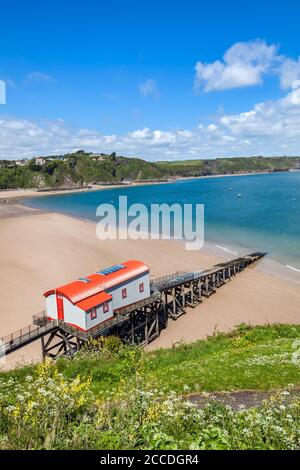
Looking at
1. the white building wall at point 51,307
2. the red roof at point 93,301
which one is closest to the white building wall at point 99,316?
the red roof at point 93,301

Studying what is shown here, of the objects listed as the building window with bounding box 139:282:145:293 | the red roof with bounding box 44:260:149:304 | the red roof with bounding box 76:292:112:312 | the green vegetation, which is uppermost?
the green vegetation

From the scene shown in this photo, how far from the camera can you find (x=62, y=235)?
66.1 metres

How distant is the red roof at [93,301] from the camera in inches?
938

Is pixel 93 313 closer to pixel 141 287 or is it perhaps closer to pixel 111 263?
pixel 141 287

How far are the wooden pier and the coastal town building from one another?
0.55 m

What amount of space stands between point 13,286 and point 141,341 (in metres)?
16.4

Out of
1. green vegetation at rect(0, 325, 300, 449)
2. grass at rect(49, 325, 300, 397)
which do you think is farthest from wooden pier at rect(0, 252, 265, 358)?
green vegetation at rect(0, 325, 300, 449)

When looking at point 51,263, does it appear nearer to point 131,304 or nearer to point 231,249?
point 131,304

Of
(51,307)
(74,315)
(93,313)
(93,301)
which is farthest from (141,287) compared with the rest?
(51,307)

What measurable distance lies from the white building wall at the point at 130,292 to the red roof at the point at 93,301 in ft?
2.23

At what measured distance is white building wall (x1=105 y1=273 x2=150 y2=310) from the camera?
89.1 ft

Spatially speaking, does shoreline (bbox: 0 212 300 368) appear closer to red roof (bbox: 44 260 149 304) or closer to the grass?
red roof (bbox: 44 260 149 304)

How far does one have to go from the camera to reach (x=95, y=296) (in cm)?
2523
